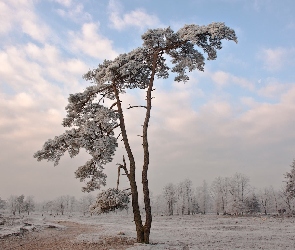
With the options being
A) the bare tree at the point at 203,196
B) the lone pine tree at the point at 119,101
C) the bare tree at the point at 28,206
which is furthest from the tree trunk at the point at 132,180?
the bare tree at the point at 203,196

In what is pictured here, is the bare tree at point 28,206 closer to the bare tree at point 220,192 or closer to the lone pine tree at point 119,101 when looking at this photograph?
the bare tree at point 220,192

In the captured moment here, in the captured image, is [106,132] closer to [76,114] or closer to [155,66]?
[76,114]

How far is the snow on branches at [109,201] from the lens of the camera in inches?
608

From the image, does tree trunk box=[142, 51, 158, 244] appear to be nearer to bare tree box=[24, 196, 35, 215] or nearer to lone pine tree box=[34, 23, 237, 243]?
lone pine tree box=[34, 23, 237, 243]

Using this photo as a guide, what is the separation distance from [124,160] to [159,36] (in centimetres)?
780

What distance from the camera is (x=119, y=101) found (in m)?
18.0

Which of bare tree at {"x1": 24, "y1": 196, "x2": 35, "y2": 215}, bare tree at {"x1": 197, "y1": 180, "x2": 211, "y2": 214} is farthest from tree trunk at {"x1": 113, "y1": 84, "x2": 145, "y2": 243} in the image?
bare tree at {"x1": 197, "y1": 180, "x2": 211, "y2": 214}

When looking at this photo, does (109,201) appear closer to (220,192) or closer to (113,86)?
(113,86)

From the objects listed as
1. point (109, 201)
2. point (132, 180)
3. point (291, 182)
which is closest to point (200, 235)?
point (132, 180)

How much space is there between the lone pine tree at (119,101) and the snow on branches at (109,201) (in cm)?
122

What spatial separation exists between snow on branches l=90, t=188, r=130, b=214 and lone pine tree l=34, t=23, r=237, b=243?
4.00ft

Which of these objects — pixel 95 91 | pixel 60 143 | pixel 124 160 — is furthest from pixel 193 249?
pixel 95 91

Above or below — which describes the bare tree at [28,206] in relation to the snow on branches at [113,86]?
below

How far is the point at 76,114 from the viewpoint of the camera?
58.2 ft
